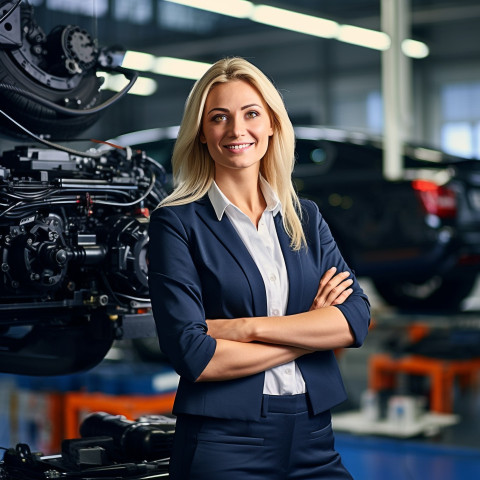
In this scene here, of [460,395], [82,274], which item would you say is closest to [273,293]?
[82,274]

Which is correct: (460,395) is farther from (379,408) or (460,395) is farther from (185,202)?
(185,202)

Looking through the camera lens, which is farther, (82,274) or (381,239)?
(381,239)

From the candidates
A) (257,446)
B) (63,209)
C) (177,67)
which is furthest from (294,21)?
(257,446)

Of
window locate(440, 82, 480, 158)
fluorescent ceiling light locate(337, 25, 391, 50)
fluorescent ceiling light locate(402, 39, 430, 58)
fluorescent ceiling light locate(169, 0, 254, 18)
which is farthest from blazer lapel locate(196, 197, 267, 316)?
window locate(440, 82, 480, 158)

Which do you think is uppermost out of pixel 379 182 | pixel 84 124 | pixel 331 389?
pixel 379 182

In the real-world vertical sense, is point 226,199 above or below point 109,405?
above

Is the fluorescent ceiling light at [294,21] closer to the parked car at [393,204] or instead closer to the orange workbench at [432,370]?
the parked car at [393,204]

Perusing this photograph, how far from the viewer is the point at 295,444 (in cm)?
178

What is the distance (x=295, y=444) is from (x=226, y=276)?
0.38 meters

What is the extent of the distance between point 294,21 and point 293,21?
0.03 ft

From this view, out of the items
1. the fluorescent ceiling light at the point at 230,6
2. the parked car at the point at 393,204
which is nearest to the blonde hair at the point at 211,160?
the parked car at the point at 393,204

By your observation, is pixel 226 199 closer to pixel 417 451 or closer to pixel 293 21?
pixel 417 451

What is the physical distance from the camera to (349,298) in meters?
1.95

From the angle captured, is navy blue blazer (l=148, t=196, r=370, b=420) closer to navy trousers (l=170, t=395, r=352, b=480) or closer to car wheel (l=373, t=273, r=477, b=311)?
navy trousers (l=170, t=395, r=352, b=480)
